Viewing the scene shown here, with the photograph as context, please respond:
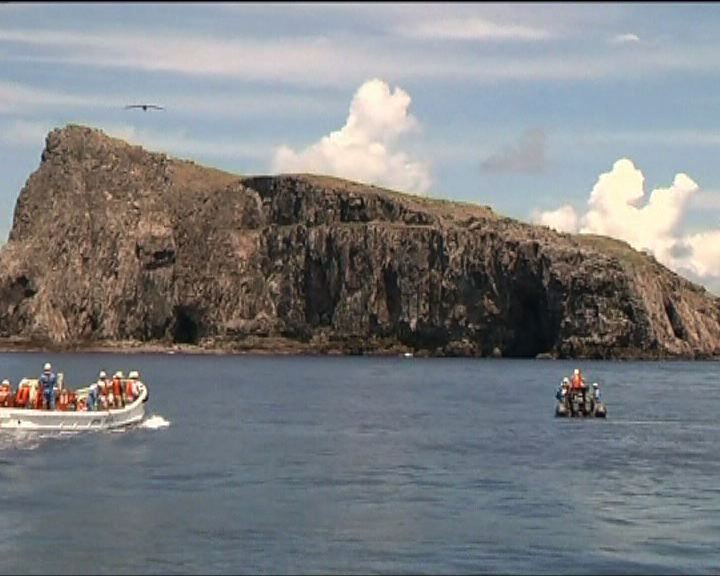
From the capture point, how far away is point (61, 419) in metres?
81.3

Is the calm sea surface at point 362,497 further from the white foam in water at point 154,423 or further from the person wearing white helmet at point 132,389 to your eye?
the person wearing white helmet at point 132,389

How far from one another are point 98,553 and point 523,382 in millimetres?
150890

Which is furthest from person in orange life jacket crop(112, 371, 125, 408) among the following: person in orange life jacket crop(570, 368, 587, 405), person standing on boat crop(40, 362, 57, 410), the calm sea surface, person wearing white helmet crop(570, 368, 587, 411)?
person wearing white helmet crop(570, 368, 587, 411)

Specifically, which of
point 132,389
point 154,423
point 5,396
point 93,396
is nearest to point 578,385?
point 154,423

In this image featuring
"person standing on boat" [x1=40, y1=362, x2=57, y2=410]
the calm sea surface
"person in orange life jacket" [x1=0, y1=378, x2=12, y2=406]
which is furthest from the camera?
"person standing on boat" [x1=40, y1=362, x2=57, y2=410]

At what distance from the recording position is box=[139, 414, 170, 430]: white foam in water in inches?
3589

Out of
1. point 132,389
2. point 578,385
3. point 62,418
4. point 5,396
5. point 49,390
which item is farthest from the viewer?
point 578,385

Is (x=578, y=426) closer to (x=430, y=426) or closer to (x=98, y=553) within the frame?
(x=430, y=426)

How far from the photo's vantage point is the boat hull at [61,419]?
7881cm

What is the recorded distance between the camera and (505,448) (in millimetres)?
79938

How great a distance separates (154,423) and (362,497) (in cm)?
4013

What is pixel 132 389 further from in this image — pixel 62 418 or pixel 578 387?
pixel 578 387

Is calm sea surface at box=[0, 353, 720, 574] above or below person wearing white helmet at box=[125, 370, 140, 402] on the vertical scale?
below

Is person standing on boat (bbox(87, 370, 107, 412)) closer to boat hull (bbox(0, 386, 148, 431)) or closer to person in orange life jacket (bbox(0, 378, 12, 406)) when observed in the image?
boat hull (bbox(0, 386, 148, 431))
